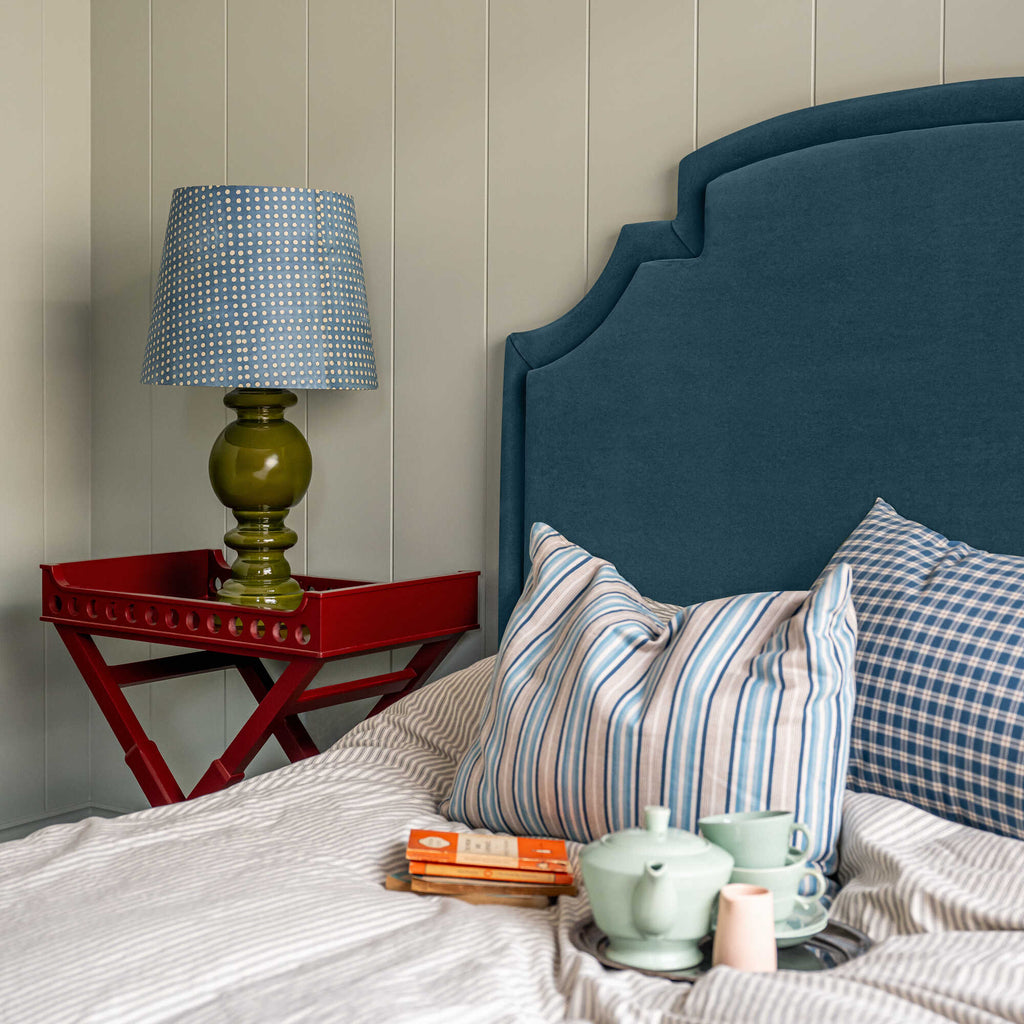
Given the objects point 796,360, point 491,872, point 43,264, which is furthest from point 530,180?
point 491,872

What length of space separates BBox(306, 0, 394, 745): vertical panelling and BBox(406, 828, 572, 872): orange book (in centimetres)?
105

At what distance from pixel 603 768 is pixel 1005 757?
379 millimetres

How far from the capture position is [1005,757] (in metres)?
1.05

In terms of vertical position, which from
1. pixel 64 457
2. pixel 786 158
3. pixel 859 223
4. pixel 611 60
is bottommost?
pixel 64 457

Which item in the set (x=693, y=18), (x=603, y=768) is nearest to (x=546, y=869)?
(x=603, y=768)

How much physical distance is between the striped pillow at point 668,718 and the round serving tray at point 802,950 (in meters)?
0.13

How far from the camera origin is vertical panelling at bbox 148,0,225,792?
2.31m

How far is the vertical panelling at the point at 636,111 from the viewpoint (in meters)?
1.76

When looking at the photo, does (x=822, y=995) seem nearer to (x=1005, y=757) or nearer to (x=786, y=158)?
(x=1005, y=757)

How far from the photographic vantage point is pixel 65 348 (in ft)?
8.09

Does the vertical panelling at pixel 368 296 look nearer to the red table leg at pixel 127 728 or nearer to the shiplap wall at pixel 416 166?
the shiplap wall at pixel 416 166

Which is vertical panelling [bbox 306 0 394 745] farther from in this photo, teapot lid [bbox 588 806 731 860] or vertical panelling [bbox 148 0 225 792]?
teapot lid [bbox 588 806 731 860]

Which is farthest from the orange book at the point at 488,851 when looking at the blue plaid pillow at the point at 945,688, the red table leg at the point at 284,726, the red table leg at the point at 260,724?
the red table leg at the point at 284,726

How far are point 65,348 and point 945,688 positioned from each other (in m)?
2.04
